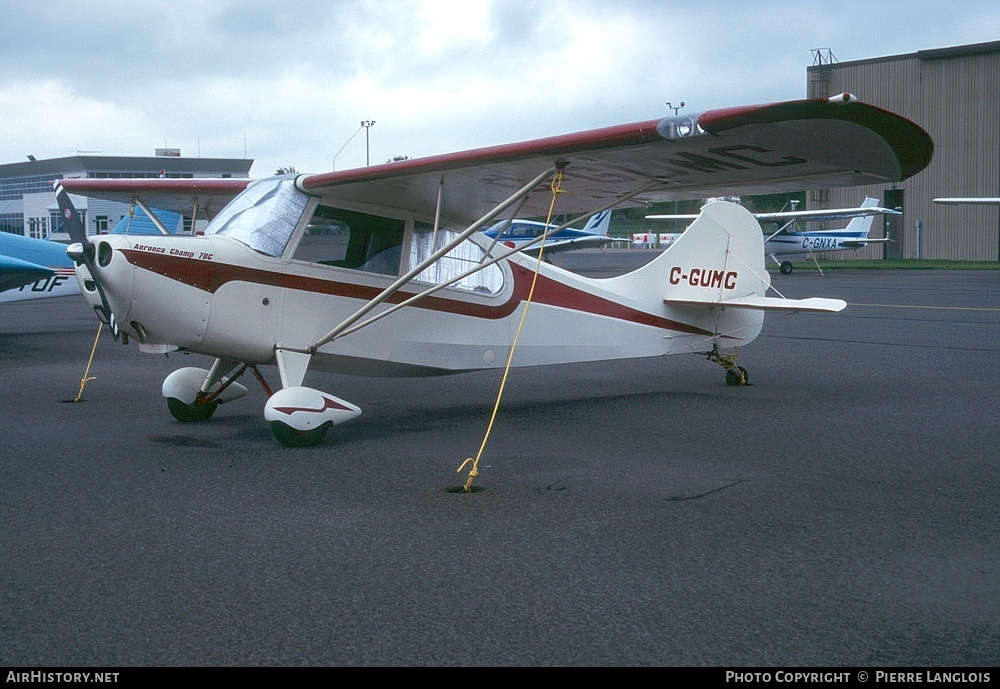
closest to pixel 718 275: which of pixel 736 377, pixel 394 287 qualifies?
pixel 736 377

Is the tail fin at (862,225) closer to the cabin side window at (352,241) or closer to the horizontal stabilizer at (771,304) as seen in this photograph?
the horizontal stabilizer at (771,304)

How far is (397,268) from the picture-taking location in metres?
7.77

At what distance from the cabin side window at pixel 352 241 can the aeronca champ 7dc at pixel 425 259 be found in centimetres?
1

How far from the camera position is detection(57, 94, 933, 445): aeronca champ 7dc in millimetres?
5824

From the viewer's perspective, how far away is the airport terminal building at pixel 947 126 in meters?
45.8

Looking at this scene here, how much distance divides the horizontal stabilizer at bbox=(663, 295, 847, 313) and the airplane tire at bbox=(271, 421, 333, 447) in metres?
4.26

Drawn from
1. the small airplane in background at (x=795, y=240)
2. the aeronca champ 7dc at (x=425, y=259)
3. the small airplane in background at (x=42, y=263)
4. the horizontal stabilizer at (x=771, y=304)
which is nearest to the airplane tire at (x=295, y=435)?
the aeronca champ 7dc at (x=425, y=259)

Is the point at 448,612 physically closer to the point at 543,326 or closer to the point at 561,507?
the point at 561,507

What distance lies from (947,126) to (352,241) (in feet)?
155

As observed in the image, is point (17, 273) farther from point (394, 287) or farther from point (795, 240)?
point (795, 240)

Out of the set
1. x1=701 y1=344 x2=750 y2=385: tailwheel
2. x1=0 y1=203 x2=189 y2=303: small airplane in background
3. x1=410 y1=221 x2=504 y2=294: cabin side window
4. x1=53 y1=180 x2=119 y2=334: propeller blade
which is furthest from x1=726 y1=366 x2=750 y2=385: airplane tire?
x1=0 y1=203 x2=189 y2=303: small airplane in background

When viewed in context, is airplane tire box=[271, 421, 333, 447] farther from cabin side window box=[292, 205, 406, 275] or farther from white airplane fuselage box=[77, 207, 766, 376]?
cabin side window box=[292, 205, 406, 275]

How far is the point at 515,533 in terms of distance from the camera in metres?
4.53
